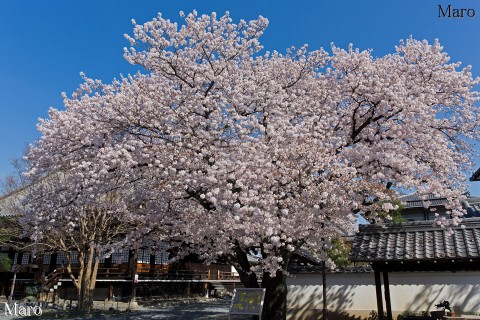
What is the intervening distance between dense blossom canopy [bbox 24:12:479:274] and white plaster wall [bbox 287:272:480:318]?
334 centimetres

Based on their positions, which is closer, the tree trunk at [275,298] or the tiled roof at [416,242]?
the tiled roof at [416,242]

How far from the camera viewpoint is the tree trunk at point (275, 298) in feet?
41.6

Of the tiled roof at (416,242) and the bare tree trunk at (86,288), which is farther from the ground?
the tiled roof at (416,242)

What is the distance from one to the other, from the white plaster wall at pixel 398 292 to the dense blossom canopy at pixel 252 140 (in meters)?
3.34

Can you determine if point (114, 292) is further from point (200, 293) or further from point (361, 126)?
point (361, 126)

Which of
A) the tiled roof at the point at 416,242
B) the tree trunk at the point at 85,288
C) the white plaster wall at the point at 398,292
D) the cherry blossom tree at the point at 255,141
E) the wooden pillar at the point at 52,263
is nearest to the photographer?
the tiled roof at the point at 416,242

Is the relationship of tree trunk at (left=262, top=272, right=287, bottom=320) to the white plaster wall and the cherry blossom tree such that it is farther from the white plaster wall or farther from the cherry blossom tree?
the white plaster wall

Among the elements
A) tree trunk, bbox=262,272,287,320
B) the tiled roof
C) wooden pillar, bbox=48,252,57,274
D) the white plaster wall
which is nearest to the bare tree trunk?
the white plaster wall

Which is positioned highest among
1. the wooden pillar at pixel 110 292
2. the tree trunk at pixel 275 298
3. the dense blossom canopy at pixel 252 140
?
the dense blossom canopy at pixel 252 140

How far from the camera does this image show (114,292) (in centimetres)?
3062

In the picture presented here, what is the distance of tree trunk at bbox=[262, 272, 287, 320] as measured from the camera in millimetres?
12672

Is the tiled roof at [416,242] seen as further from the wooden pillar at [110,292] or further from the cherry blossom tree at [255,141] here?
the wooden pillar at [110,292]

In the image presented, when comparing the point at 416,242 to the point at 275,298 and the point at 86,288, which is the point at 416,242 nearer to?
the point at 275,298

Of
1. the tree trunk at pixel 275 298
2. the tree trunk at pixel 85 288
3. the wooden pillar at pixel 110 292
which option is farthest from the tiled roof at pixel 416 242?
the wooden pillar at pixel 110 292
